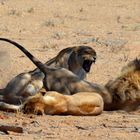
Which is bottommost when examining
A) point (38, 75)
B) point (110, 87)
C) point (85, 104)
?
point (85, 104)

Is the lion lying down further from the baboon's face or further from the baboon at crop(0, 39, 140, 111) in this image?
the baboon's face

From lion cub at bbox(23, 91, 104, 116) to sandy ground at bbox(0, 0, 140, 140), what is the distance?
0.34 ft

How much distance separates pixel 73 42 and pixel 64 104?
312 inches

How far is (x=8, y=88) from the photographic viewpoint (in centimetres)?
871

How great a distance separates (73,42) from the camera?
604 inches

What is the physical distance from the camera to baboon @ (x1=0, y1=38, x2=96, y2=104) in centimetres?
841

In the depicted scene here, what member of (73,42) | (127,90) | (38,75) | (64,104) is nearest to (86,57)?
(38,75)

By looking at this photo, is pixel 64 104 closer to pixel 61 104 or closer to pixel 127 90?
pixel 61 104

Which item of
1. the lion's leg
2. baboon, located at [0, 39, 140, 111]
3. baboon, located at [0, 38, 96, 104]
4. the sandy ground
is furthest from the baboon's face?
the lion's leg

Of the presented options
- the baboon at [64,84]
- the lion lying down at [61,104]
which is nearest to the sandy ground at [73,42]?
the lion lying down at [61,104]

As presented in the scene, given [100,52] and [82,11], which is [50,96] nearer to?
[100,52]

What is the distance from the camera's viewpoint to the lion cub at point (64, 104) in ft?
24.0

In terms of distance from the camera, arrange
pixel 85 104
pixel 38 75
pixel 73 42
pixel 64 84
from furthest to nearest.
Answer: pixel 73 42 < pixel 38 75 < pixel 64 84 < pixel 85 104

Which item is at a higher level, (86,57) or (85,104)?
(86,57)
